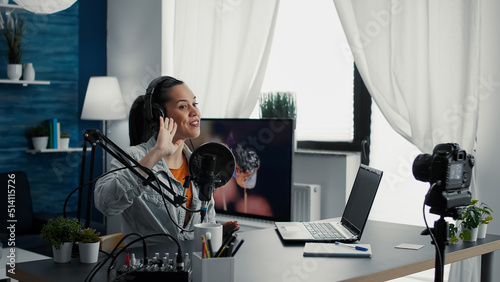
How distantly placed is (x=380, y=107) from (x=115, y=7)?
286 cm

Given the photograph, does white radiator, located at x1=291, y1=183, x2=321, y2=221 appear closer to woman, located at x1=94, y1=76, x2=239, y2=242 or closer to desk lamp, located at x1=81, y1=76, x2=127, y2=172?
woman, located at x1=94, y1=76, x2=239, y2=242

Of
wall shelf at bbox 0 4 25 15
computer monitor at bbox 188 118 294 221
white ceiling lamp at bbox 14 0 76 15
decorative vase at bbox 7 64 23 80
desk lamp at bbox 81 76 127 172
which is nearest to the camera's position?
white ceiling lamp at bbox 14 0 76 15

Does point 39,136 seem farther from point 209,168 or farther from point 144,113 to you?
point 209,168

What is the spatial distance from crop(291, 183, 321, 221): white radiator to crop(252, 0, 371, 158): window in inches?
14.7

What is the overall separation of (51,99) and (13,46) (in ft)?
1.74

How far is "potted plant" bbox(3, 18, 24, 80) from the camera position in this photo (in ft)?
14.1

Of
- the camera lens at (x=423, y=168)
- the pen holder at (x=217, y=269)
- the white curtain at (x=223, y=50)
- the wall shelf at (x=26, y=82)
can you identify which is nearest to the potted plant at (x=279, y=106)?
the white curtain at (x=223, y=50)

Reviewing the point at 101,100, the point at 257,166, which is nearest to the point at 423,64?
the point at 257,166

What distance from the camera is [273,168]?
10.2ft

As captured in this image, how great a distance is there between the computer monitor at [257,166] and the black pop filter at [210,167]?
1213mm

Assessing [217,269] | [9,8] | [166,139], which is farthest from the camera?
[9,8]

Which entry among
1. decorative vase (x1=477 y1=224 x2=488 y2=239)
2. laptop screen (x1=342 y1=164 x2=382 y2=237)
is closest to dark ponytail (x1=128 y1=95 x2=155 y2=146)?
laptop screen (x1=342 y1=164 x2=382 y2=237)

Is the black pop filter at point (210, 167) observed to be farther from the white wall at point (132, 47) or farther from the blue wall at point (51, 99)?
the blue wall at point (51, 99)

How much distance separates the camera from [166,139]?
6.59 feet
